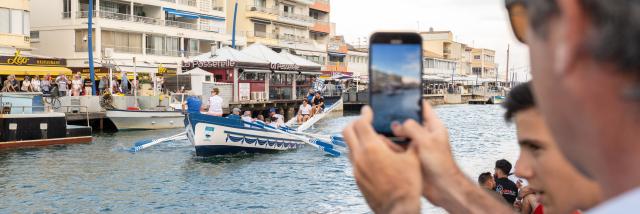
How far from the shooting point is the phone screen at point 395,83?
1645 mm

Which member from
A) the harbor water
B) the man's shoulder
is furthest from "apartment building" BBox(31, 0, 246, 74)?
the man's shoulder

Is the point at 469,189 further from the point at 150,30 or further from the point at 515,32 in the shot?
the point at 150,30

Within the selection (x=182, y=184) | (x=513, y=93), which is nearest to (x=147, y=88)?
(x=182, y=184)

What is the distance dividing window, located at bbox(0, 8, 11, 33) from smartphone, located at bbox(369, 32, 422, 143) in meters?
38.1

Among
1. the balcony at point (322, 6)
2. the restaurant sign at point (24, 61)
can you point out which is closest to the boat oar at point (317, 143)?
the restaurant sign at point (24, 61)

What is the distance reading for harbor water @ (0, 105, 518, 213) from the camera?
14.5 metres

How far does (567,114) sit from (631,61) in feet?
0.44

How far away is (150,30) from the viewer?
4744cm

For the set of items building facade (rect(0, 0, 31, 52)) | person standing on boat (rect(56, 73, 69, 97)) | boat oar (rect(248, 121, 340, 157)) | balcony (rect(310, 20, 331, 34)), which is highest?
balcony (rect(310, 20, 331, 34))

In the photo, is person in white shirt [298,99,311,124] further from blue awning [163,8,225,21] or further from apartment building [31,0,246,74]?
blue awning [163,8,225,21]

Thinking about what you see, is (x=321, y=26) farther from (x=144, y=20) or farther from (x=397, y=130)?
(x=397, y=130)

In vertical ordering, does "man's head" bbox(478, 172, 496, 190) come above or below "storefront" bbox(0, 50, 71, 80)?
below

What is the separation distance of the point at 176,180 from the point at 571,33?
56.7 feet

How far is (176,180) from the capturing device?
58.1 feet
